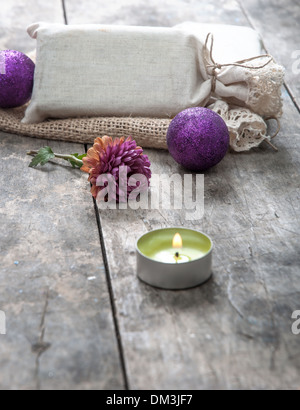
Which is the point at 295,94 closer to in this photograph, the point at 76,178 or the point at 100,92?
the point at 100,92

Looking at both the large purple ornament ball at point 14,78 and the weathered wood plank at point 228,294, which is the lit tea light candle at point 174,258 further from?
the large purple ornament ball at point 14,78

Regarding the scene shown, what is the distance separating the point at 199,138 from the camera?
Result: 1.16 m

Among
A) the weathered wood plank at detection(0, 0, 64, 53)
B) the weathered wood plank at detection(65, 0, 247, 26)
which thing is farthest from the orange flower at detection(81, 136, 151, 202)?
the weathered wood plank at detection(65, 0, 247, 26)

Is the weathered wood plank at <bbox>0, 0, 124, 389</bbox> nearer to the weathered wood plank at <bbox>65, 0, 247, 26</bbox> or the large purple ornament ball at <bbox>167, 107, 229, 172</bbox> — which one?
the large purple ornament ball at <bbox>167, 107, 229, 172</bbox>

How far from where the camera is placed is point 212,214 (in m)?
1.07

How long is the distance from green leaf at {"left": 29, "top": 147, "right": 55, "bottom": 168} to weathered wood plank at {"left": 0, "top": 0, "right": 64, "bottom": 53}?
23.9 inches

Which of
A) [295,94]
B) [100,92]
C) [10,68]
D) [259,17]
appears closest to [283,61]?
[295,94]

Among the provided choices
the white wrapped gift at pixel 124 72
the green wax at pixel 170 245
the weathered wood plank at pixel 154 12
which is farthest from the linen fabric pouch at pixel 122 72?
the weathered wood plank at pixel 154 12

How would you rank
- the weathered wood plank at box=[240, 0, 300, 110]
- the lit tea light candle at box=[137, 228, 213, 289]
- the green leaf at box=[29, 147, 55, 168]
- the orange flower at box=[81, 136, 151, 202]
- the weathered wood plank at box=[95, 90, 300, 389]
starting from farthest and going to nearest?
the weathered wood plank at box=[240, 0, 300, 110] < the green leaf at box=[29, 147, 55, 168] < the orange flower at box=[81, 136, 151, 202] < the lit tea light candle at box=[137, 228, 213, 289] < the weathered wood plank at box=[95, 90, 300, 389]

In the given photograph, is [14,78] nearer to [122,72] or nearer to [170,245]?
[122,72]

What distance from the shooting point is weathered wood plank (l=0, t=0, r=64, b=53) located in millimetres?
1768

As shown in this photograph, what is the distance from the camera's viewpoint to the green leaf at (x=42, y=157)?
1.21m
